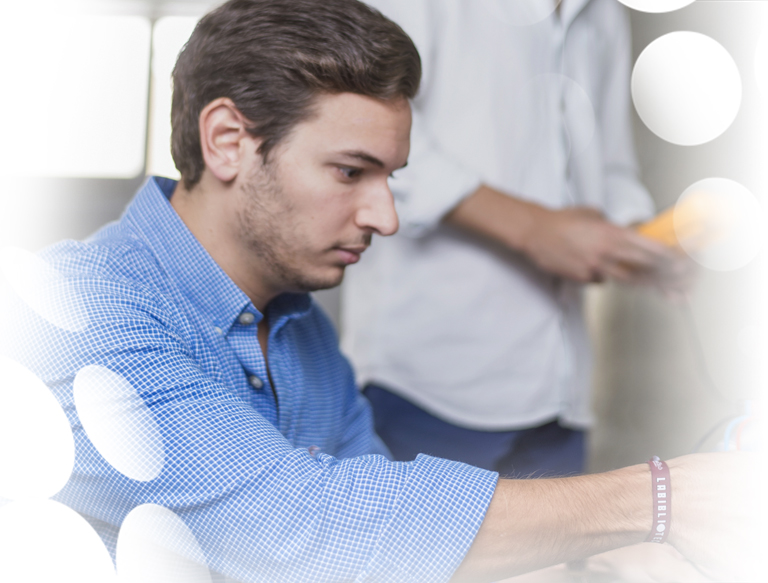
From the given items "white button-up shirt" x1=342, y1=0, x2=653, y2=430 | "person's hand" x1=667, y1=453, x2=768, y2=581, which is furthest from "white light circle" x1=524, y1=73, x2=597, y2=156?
"person's hand" x1=667, y1=453, x2=768, y2=581

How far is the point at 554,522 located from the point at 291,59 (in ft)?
1.67

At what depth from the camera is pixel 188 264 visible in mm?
716

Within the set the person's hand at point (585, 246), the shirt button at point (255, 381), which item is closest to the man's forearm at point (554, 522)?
the shirt button at point (255, 381)

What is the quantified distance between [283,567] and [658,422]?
5.70 feet

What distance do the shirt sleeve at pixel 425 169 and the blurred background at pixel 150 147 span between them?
286 mm

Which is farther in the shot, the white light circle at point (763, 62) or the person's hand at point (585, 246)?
A: the person's hand at point (585, 246)

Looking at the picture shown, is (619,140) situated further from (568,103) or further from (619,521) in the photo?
(619,521)

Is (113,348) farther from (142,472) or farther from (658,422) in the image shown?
(658,422)

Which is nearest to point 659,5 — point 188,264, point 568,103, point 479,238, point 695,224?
point 568,103

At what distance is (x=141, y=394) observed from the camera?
526mm

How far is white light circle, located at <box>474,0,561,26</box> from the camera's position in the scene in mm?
1038

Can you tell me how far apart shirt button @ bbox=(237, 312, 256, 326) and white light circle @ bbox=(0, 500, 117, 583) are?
0.24 metres

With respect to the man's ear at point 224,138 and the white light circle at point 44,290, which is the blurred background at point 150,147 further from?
the white light circle at point 44,290

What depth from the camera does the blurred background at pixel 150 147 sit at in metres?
0.86
